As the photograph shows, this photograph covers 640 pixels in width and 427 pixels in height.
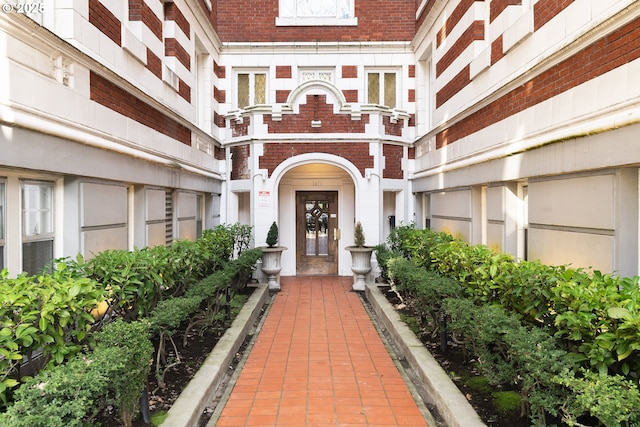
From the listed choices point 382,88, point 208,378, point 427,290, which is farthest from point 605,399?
point 382,88

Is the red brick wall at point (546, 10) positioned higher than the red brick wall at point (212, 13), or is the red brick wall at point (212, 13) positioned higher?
the red brick wall at point (212, 13)

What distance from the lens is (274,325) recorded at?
8.96 m

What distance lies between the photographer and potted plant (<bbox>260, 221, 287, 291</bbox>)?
12391 millimetres

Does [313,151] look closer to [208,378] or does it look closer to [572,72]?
[572,72]

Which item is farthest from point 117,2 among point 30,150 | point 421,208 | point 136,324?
point 421,208

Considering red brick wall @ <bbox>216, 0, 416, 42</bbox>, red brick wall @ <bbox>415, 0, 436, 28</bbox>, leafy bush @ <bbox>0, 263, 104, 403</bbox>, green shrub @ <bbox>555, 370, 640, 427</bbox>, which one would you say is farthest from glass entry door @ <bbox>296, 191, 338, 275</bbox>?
green shrub @ <bbox>555, 370, 640, 427</bbox>

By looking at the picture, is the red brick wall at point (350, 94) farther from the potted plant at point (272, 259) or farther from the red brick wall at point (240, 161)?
the potted plant at point (272, 259)

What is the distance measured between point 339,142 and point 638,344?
1036cm

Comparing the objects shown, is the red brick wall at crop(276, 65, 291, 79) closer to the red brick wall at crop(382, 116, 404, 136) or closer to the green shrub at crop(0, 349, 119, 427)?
the red brick wall at crop(382, 116, 404, 136)

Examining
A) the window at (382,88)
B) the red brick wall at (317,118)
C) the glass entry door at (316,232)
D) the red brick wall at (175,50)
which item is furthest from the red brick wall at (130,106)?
the window at (382,88)

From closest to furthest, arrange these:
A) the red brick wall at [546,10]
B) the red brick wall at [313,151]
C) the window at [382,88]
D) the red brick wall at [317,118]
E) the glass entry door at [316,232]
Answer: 1. the red brick wall at [546,10]
2. the red brick wall at [317,118]
3. the red brick wall at [313,151]
4. the window at [382,88]
5. the glass entry door at [316,232]

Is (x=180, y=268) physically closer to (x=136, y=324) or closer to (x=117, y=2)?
(x=136, y=324)

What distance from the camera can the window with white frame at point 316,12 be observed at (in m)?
13.9

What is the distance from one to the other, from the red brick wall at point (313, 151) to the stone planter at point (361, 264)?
7.38 feet
